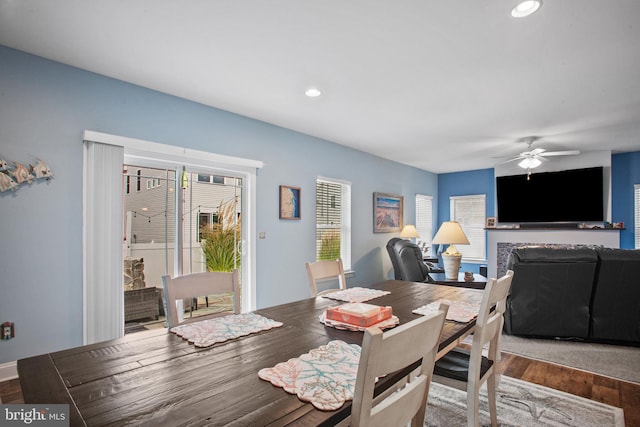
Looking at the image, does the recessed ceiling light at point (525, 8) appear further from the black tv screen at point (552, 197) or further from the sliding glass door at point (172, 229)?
the black tv screen at point (552, 197)

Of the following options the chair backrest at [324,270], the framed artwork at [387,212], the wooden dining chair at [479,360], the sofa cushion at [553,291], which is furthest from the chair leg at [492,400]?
the framed artwork at [387,212]

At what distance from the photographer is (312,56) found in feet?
8.45

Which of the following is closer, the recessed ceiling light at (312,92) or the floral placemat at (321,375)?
the floral placemat at (321,375)

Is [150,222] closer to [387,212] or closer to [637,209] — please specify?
[387,212]

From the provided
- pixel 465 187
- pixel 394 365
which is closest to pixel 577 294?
pixel 394 365

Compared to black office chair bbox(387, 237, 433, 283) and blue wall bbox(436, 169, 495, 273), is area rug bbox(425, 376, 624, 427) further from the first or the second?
blue wall bbox(436, 169, 495, 273)

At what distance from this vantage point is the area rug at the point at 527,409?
2.02 m

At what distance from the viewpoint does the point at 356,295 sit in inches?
84.7

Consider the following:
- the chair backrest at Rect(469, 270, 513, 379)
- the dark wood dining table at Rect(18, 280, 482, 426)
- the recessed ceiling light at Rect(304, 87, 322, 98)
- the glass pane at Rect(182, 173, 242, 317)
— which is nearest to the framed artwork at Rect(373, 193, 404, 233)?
the glass pane at Rect(182, 173, 242, 317)

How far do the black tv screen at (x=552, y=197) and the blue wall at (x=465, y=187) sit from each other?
537mm

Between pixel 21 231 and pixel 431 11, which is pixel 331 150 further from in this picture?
pixel 21 231

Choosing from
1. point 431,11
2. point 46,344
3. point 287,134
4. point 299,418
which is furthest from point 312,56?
point 46,344

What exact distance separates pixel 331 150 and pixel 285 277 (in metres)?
2.08

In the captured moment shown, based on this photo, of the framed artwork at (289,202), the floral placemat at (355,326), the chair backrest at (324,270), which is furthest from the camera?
the framed artwork at (289,202)
